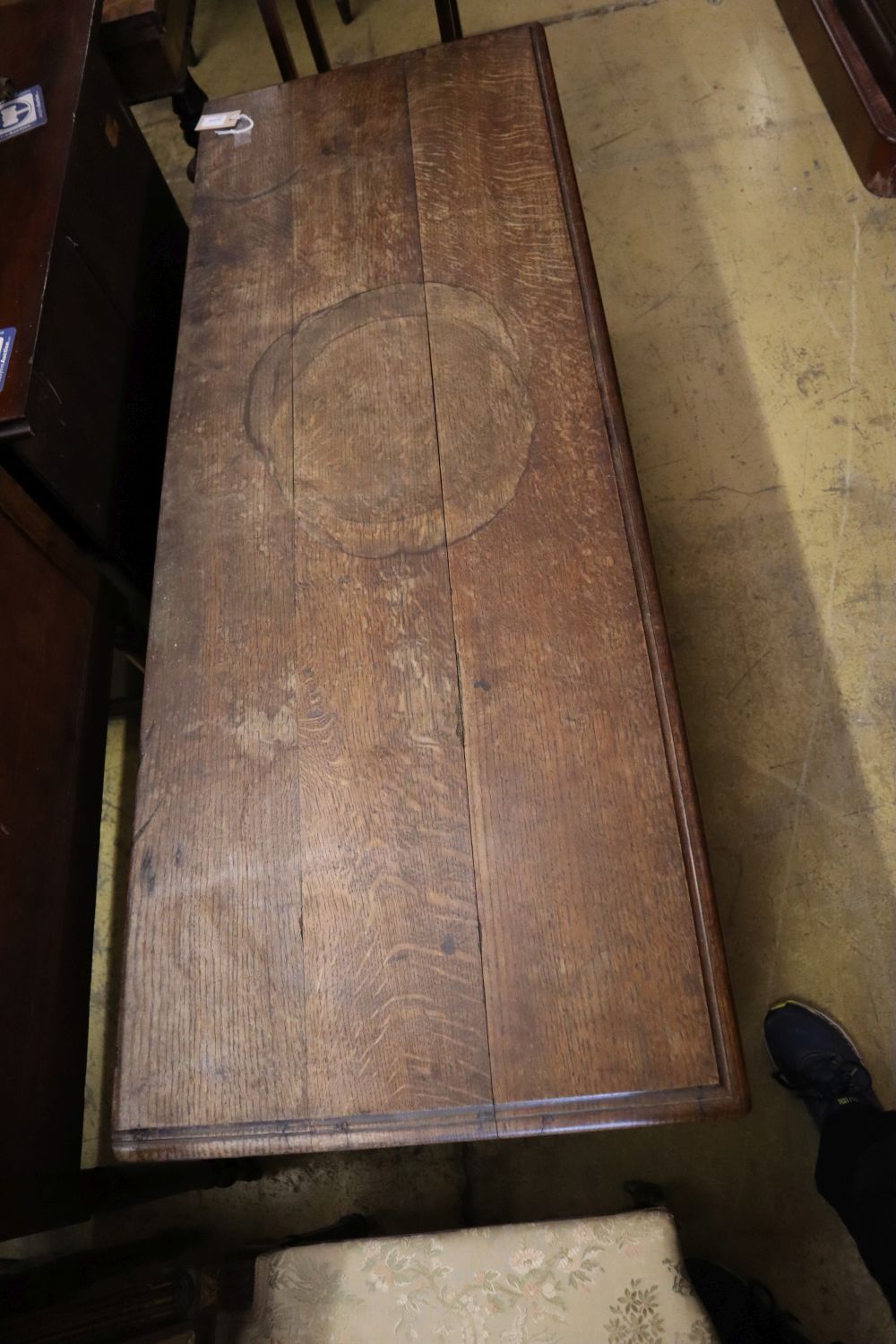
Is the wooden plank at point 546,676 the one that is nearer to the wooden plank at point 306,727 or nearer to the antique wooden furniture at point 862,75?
the wooden plank at point 306,727

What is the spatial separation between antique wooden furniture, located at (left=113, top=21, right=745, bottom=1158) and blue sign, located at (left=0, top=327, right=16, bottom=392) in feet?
0.85

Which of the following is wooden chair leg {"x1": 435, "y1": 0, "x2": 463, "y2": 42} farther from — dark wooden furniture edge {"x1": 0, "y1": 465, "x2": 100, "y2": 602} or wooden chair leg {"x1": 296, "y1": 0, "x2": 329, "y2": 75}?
dark wooden furniture edge {"x1": 0, "y1": 465, "x2": 100, "y2": 602}

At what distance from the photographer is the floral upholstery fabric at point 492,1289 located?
3.46 ft

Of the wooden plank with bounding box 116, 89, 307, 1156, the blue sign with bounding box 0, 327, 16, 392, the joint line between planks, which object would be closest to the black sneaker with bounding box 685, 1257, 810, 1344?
the joint line between planks

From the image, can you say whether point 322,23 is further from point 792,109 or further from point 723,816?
point 723,816

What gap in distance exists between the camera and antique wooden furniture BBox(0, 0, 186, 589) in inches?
55.3

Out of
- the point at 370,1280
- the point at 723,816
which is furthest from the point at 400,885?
the point at 723,816

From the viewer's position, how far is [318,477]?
132 cm

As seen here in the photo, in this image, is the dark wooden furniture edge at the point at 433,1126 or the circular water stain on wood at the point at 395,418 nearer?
the dark wooden furniture edge at the point at 433,1126

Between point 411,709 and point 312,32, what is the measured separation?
2.18 metres

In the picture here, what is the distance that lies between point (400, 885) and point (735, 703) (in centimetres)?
104

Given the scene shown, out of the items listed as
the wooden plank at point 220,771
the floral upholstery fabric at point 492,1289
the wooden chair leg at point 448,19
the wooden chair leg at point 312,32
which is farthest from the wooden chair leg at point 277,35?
the floral upholstery fabric at point 492,1289

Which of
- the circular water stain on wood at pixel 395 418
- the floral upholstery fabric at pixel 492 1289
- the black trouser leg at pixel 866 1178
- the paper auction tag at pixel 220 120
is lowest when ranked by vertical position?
the black trouser leg at pixel 866 1178

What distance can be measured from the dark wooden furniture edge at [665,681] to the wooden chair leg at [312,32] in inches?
48.6
